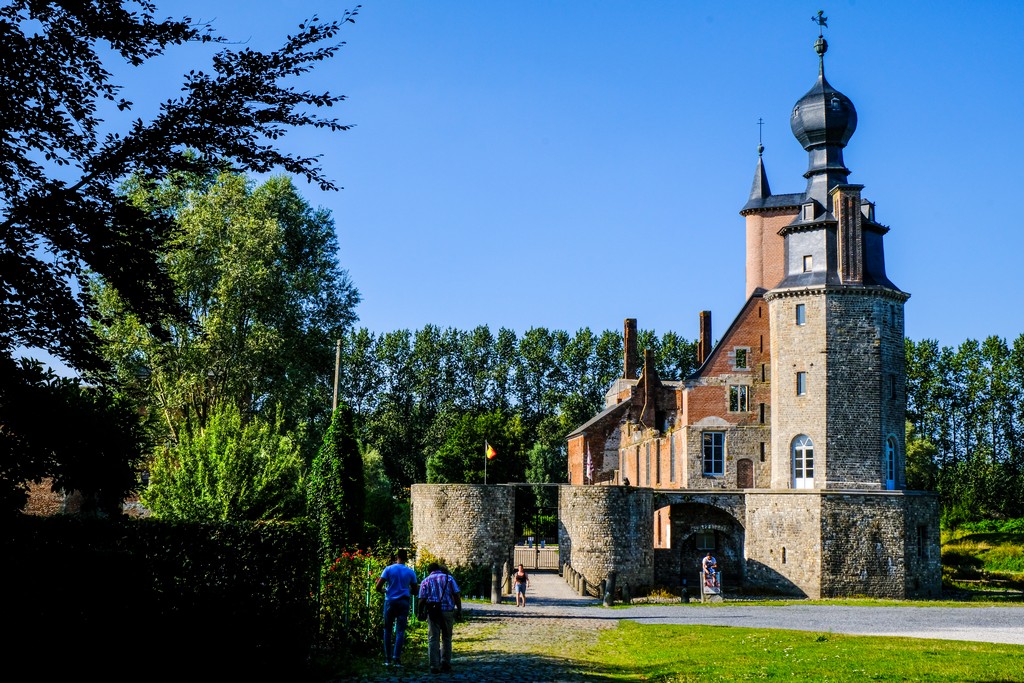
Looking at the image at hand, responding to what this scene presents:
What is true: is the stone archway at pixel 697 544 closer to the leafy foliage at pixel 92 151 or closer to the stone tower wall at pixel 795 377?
the stone tower wall at pixel 795 377

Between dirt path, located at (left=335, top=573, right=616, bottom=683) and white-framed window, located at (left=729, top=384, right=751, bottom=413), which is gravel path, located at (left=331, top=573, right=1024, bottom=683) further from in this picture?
white-framed window, located at (left=729, top=384, right=751, bottom=413)

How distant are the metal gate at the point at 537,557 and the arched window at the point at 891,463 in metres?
15.0

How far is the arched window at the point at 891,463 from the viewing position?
125 feet

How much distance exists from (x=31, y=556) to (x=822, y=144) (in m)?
38.1

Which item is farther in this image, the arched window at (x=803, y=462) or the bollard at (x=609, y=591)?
the arched window at (x=803, y=462)

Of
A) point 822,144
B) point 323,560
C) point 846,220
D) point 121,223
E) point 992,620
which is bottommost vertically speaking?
point 992,620

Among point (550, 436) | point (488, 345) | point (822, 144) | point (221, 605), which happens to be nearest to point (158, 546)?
point (221, 605)

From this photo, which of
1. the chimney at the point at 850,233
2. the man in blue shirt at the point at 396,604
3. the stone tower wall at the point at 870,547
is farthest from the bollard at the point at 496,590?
the chimney at the point at 850,233

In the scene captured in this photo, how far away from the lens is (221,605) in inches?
482

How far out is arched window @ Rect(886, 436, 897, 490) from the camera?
38.2 meters

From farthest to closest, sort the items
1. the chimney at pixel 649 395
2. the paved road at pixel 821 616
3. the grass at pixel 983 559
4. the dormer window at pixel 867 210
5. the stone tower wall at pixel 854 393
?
the chimney at pixel 649 395, the grass at pixel 983 559, the dormer window at pixel 867 210, the stone tower wall at pixel 854 393, the paved road at pixel 821 616

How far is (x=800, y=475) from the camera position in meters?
38.8

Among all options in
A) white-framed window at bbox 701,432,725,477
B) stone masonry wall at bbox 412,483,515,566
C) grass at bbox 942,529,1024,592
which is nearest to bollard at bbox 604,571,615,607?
stone masonry wall at bbox 412,483,515,566

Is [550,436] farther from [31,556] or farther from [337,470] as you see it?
[31,556]
